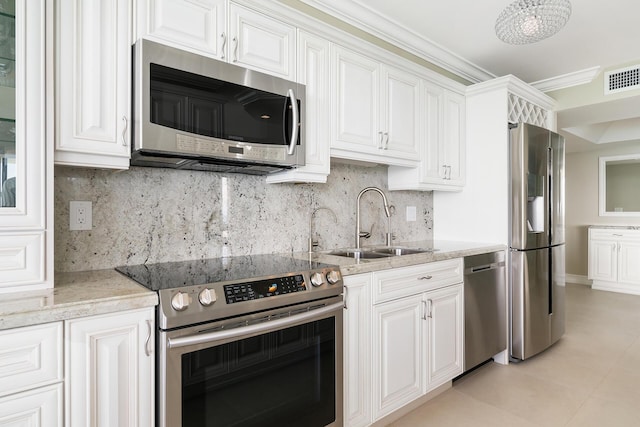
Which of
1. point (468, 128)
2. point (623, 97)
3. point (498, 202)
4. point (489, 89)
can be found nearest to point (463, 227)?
point (498, 202)

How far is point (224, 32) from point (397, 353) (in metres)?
1.92

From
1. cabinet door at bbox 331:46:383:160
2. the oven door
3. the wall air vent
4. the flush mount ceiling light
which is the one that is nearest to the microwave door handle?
cabinet door at bbox 331:46:383:160

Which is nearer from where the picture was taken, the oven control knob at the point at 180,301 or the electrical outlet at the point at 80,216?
the oven control knob at the point at 180,301


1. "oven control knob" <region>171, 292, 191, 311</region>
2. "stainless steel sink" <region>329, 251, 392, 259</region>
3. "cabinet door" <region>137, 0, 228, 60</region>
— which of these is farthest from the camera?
"stainless steel sink" <region>329, 251, 392, 259</region>

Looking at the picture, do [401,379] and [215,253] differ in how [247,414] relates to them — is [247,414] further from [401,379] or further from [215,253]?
[401,379]

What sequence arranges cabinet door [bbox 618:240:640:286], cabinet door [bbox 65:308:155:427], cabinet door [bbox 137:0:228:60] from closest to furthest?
1. cabinet door [bbox 65:308:155:427]
2. cabinet door [bbox 137:0:228:60]
3. cabinet door [bbox 618:240:640:286]

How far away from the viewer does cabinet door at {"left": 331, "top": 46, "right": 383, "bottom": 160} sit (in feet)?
7.45

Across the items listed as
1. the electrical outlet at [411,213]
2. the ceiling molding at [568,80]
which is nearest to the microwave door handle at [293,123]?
the electrical outlet at [411,213]

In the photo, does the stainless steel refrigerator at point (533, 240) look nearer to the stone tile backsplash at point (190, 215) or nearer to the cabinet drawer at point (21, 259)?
the stone tile backsplash at point (190, 215)

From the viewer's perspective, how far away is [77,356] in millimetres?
1151

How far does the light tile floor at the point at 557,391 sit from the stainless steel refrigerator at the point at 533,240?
0.22m

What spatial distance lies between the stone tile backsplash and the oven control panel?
668 millimetres

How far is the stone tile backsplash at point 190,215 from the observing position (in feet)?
5.63

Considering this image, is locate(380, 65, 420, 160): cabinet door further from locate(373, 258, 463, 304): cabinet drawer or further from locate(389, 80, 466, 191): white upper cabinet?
locate(373, 258, 463, 304): cabinet drawer
